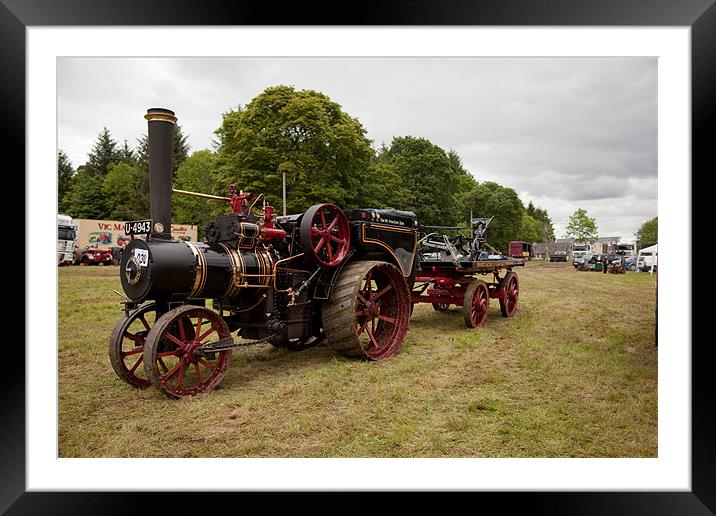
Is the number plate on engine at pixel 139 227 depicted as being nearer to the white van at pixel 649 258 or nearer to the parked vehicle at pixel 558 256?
the white van at pixel 649 258

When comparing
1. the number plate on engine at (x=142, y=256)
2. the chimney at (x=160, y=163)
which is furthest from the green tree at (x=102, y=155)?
the number plate on engine at (x=142, y=256)

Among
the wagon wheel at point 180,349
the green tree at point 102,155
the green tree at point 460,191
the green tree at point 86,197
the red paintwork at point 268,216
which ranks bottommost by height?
the wagon wheel at point 180,349

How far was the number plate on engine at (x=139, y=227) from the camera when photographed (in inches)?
158

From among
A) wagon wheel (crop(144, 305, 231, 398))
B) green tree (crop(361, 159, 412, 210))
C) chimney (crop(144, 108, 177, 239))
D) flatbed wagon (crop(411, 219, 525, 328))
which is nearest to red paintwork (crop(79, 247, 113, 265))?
chimney (crop(144, 108, 177, 239))

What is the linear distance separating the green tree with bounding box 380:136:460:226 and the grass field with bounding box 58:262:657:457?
683 centimetres

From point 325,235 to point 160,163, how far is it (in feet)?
6.53

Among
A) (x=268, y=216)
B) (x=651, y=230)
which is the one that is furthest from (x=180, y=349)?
(x=651, y=230)

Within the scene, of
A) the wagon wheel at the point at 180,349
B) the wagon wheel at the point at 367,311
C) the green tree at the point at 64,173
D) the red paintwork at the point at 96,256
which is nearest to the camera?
the green tree at the point at 64,173

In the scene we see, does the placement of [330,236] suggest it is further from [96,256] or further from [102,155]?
[96,256]

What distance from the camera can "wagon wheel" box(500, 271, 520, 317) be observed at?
8938mm

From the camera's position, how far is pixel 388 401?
13.9 feet

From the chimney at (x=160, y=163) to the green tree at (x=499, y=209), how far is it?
5.82 metres
